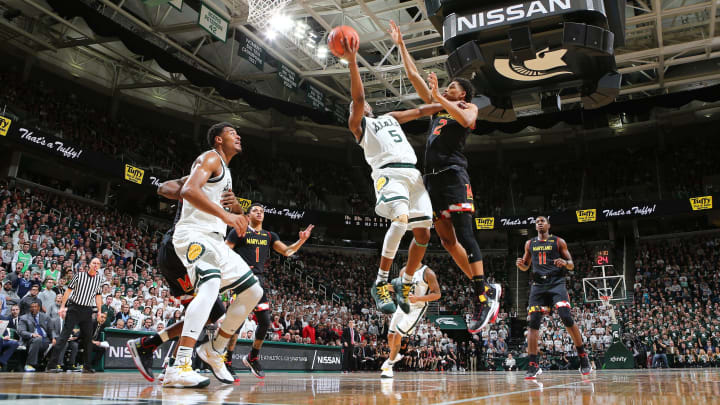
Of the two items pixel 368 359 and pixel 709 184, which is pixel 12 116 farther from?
pixel 709 184

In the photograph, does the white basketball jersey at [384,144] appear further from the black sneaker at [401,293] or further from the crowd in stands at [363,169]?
the crowd in stands at [363,169]

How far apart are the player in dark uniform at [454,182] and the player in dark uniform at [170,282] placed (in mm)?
1785

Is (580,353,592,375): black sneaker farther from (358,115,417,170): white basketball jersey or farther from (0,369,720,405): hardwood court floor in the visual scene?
(358,115,417,170): white basketball jersey

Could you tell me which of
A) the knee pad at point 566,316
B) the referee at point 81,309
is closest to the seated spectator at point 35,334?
the referee at point 81,309

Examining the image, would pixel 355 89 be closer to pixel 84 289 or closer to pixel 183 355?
pixel 183 355

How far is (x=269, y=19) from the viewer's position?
43.7 feet

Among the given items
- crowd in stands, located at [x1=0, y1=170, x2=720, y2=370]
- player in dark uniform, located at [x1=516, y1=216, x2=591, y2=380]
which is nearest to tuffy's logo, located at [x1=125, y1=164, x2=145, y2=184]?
crowd in stands, located at [x1=0, y1=170, x2=720, y2=370]

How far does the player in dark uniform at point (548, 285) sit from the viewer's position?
7188mm

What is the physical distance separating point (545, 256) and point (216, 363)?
500 cm

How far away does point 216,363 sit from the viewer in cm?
411

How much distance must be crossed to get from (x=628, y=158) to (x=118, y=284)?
79.9 feet

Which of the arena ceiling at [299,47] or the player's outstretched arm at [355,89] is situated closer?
the player's outstretched arm at [355,89]

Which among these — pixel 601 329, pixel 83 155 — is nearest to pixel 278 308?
pixel 83 155

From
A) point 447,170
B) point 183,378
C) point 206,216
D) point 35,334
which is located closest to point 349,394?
point 183,378
